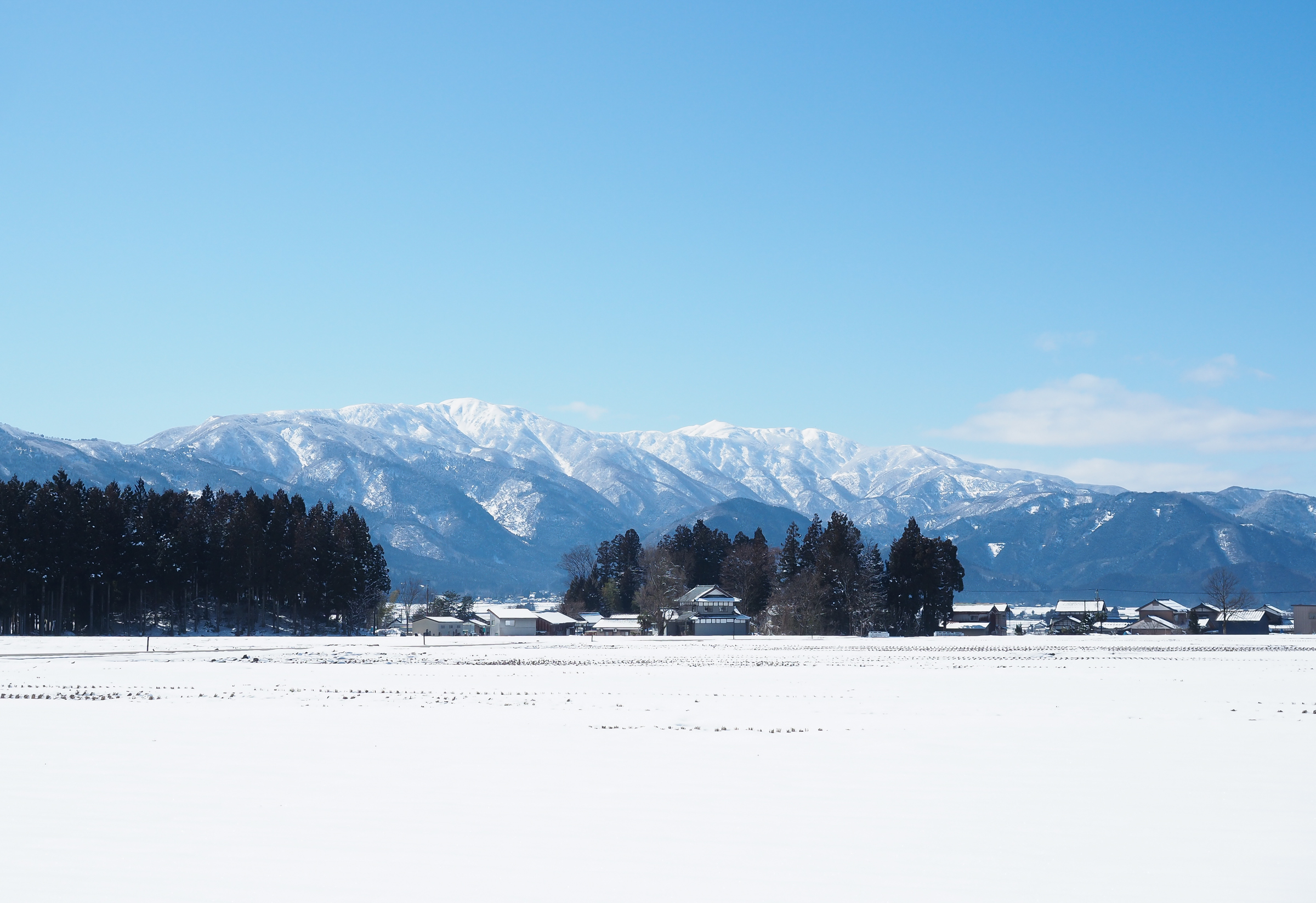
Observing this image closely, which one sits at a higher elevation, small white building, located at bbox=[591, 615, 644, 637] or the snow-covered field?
the snow-covered field

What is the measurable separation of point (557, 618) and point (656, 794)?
431 ft

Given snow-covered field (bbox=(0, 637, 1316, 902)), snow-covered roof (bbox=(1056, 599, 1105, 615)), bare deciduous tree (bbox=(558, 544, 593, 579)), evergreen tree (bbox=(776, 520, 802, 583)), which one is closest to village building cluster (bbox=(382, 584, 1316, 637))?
snow-covered roof (bbox=(1056, 599, 1105, 615))

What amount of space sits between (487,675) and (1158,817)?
3442cm

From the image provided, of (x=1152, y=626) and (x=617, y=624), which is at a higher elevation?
(x=617, y=624)

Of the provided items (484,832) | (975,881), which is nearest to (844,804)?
(975,881)

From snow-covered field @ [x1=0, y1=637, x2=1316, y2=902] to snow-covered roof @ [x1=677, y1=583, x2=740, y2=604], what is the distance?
9867cm

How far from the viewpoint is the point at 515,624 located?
147500 mm

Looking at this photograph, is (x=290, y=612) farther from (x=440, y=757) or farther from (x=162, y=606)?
(x=440, y=757)

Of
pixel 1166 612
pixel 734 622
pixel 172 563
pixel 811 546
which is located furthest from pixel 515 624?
pixel 1166 612

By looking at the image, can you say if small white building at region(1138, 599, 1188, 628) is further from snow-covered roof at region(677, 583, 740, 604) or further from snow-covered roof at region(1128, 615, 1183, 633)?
snow-covered roof at region(677, 583, 740, 604)

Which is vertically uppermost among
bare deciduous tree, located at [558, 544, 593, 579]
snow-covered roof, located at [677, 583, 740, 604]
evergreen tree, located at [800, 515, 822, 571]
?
evergreen tree, located at [800, 515, 822, 571]

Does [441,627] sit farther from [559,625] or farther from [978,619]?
[978,619]

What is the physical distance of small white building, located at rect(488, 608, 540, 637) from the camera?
481 feet

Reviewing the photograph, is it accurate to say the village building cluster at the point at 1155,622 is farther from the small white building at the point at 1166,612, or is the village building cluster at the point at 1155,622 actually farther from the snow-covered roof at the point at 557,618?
the snow-covered roof at the point at 557,618
